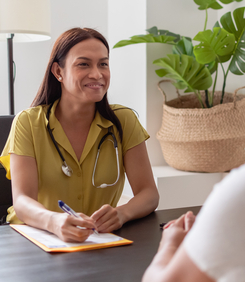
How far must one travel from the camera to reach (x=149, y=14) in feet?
9.29

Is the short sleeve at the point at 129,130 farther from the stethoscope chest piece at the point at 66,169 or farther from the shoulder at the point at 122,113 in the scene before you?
the stethoscope chest piece at the point at 66,169

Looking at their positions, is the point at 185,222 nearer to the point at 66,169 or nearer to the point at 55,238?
the point at 55,238

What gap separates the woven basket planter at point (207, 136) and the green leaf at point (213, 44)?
0.29 meters

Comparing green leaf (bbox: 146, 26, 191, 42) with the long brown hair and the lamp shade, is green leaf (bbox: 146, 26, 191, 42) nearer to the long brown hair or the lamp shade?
the lamp shade

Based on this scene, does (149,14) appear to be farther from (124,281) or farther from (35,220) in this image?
(124,281)

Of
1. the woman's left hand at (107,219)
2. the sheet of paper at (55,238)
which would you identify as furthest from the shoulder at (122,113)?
the sheet of paper at (55,238)

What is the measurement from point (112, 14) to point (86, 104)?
1844mm

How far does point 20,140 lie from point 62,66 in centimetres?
37

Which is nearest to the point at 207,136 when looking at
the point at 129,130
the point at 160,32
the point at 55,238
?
the point at 160,32

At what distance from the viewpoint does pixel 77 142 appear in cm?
151

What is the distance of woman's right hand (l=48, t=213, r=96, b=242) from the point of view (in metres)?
0.94

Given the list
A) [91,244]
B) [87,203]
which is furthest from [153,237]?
[87,203]

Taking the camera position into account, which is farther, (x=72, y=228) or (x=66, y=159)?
(x=66, y=159)

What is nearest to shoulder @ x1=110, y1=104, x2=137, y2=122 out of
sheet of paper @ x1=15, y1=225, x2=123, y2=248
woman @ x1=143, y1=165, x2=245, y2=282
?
sheet of paper @ x1=15, y1=225, x2=123, y2=248
